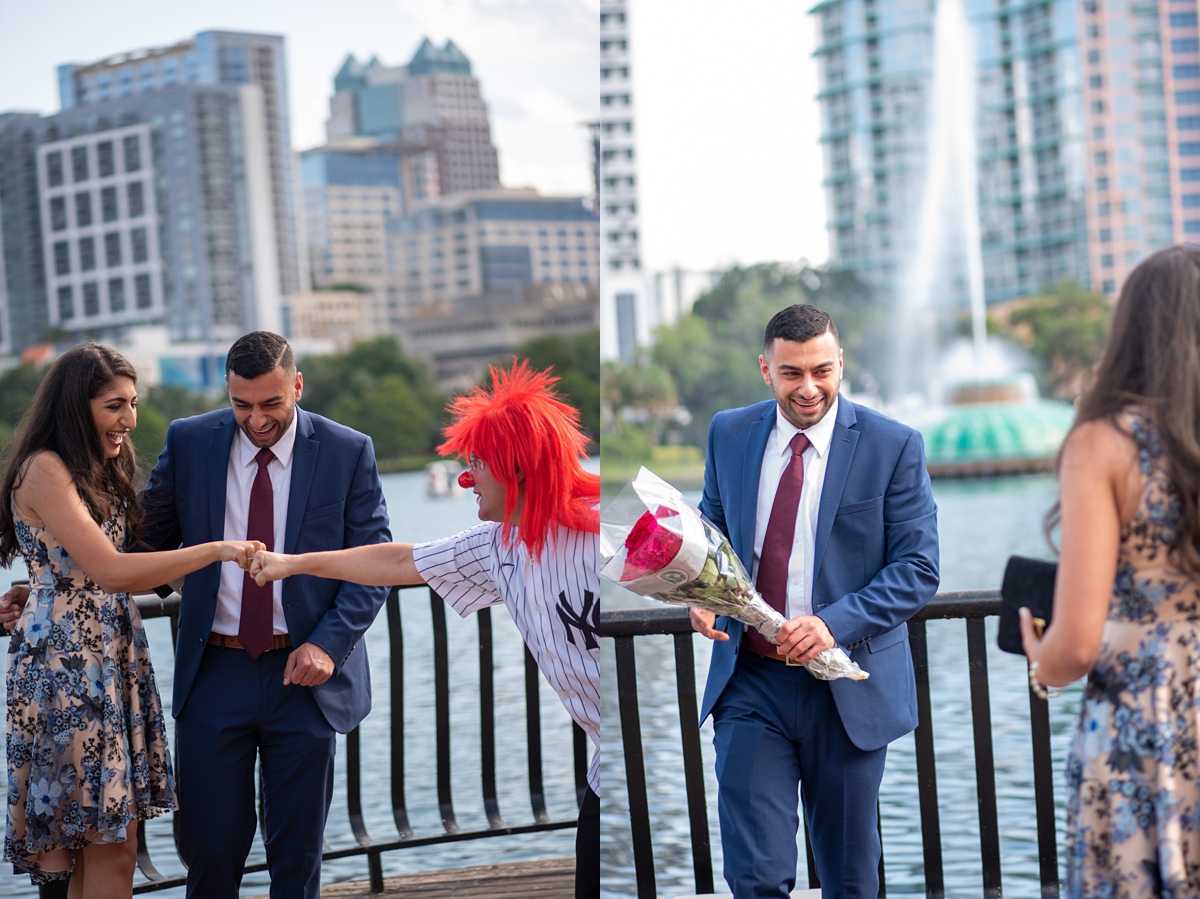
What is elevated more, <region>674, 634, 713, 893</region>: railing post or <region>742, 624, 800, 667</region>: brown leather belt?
<region>742, 624, 800, 667</region>: brown leather belt

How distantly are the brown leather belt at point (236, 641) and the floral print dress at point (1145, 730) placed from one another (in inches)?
72.5

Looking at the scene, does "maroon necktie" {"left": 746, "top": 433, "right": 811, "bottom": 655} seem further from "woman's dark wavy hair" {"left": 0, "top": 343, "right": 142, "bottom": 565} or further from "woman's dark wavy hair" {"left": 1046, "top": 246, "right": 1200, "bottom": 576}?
"woman's dark wavy hair" {"left": 0, "top": 343, "right": 142, "bottom": 565}

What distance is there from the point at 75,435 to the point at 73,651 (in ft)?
1.68

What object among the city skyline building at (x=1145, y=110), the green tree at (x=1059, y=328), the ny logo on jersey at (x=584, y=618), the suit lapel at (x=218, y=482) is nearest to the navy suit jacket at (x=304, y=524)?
the suit lapel at (x=218, y=482)

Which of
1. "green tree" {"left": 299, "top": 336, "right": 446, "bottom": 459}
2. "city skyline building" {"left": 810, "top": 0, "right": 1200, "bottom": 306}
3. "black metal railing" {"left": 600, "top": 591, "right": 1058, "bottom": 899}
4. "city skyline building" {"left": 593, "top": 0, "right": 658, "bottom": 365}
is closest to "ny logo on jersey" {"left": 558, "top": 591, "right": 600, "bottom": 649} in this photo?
"black metal railing" {"left": 600, "top": 591, "right": 1058, "bottom": 899}

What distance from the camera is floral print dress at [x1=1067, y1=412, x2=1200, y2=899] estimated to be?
2154 millimetres

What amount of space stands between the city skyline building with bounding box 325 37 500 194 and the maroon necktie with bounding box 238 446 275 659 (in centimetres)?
9425

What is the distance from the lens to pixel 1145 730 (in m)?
2.19

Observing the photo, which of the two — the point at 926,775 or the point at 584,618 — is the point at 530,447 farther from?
the point at 926,775

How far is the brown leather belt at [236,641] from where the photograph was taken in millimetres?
3195

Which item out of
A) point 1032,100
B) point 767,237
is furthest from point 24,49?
point 1032,100

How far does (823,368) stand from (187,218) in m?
91.8

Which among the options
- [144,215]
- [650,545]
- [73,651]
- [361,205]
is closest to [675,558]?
[650,545]

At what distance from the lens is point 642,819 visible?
11.6 feet
